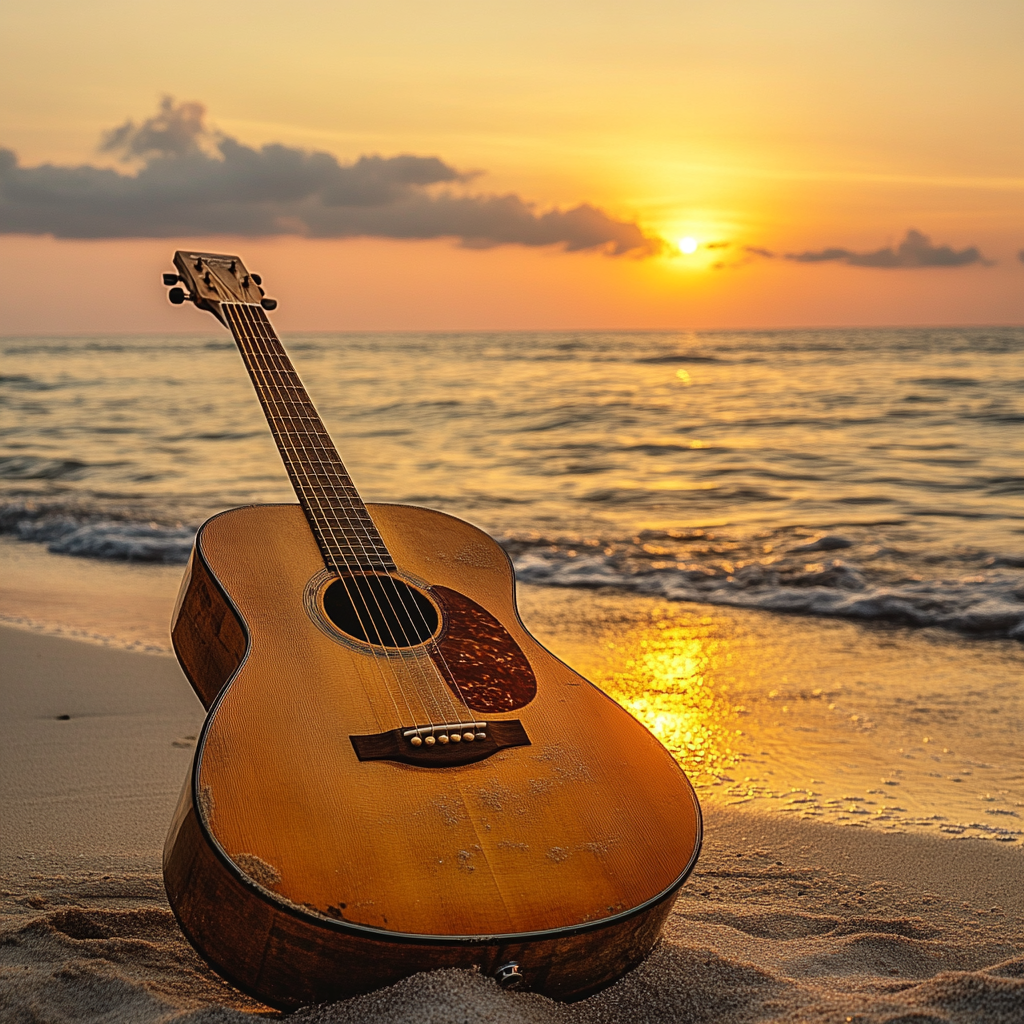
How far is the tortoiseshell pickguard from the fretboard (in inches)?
9.1

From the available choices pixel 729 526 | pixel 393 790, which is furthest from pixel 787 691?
pixel 729 526

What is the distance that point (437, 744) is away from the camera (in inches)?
60.8

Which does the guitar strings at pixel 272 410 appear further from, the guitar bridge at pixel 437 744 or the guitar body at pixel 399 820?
the guitar bridge at pixel 437 744

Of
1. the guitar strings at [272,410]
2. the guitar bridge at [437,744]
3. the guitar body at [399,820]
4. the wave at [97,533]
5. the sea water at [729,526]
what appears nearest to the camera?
the guitar body at [399,820]

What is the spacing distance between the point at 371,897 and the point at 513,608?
925mm

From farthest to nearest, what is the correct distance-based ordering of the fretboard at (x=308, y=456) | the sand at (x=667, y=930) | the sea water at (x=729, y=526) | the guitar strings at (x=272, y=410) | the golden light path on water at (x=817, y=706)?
the sea water at (x=729, y=526)
the golden light path on water at (x=817, y=706)
the guitar strings at (x=272, y=410)
the fretboard at (x=308, y=456)
the sand at (x=667, y=930)

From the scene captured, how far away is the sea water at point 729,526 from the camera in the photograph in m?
2.99

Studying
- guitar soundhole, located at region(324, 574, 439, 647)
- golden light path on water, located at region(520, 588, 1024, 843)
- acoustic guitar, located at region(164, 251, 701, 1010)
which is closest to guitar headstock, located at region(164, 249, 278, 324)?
acoustic guitar, located at region(164, 251, 701, 1010)

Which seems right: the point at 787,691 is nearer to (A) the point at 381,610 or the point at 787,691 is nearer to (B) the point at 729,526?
(A) the point at 381,610

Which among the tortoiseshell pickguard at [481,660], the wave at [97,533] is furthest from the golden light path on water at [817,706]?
the wave at [97,533]

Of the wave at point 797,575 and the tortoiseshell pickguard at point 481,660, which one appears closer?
the tortoiseshell pickguard at point 481,660

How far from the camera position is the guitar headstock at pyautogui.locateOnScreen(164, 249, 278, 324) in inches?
108

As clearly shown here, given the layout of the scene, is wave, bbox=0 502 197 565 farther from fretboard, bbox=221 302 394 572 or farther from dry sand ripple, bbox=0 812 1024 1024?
dry sand ripple, bbox=0 812 1024 1024

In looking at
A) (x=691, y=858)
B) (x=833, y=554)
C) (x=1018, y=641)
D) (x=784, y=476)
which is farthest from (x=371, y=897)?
(x=784, y=476)
